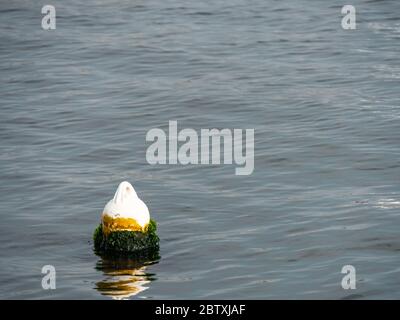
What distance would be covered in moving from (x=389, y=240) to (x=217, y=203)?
10.6 feet

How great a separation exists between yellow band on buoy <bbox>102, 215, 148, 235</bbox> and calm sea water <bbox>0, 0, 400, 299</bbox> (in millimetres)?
514

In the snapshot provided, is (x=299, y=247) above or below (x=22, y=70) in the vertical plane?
below

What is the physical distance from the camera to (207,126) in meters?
21.2

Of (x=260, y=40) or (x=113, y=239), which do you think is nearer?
(x=113, y=239)

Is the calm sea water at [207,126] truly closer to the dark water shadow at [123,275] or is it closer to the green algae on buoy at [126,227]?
the dark water shadow at [123,275]

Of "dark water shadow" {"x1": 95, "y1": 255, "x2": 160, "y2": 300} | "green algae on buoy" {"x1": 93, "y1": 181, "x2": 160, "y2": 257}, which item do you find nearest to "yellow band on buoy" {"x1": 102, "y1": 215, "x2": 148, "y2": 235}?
"green algae on buoy" {"x1": 93, "y1": 181, "x2": 160, "y2": 257}

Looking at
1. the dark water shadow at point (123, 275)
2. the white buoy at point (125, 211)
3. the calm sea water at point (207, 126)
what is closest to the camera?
the dark water shadow at point (123, 275)

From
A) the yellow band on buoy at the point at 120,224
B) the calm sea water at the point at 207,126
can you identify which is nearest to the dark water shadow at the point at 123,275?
the calm sea water at the point at 207,126

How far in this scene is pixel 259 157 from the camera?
1945 centimetres

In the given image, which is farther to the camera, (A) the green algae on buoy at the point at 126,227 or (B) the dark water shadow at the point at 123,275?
(A) the green algae on buoy at the point at 126,227

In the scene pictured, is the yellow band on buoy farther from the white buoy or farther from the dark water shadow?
the dark water shadow

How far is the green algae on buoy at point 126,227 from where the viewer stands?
14.7 meters
